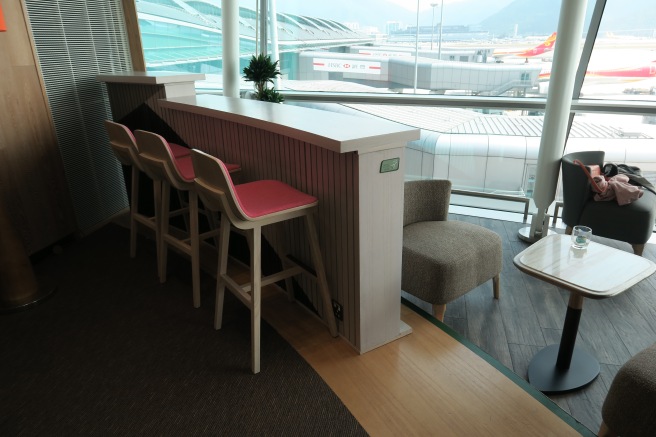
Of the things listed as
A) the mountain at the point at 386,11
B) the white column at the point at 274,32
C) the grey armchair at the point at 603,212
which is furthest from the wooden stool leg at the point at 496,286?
the white column at the point at 274,32

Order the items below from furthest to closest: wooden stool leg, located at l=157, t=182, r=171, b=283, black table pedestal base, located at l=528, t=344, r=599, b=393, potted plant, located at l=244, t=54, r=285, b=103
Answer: potted plant, located at l=244, t=54, r=285, b=103 < wooden stool leg, located at l=157, t=182, r=171, b=283 < black table pedestal base, located at l=528, t=344, r=599, b=393

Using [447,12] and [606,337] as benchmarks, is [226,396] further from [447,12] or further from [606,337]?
[447,12]

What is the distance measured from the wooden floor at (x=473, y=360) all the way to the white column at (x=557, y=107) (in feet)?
3.41

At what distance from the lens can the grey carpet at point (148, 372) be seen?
1.81 meters

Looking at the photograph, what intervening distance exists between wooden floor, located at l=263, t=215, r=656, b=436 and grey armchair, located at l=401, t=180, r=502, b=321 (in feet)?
0.62

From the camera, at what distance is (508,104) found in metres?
4.37

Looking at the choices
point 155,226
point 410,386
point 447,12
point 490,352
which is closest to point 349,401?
point 410,386

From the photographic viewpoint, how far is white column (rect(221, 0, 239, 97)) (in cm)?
529

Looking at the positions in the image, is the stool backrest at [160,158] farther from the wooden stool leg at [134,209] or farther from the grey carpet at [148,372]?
the grey carpet at [148,372]

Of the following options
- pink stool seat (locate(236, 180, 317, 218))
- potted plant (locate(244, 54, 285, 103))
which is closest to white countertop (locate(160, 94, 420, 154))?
pink stool seat (locate(236, 180, 317, 218))

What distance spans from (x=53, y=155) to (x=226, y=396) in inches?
98.0

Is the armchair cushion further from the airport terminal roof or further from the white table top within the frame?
the white table top

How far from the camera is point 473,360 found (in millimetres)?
2146

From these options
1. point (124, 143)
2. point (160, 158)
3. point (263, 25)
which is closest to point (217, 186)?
point (160, 158)
